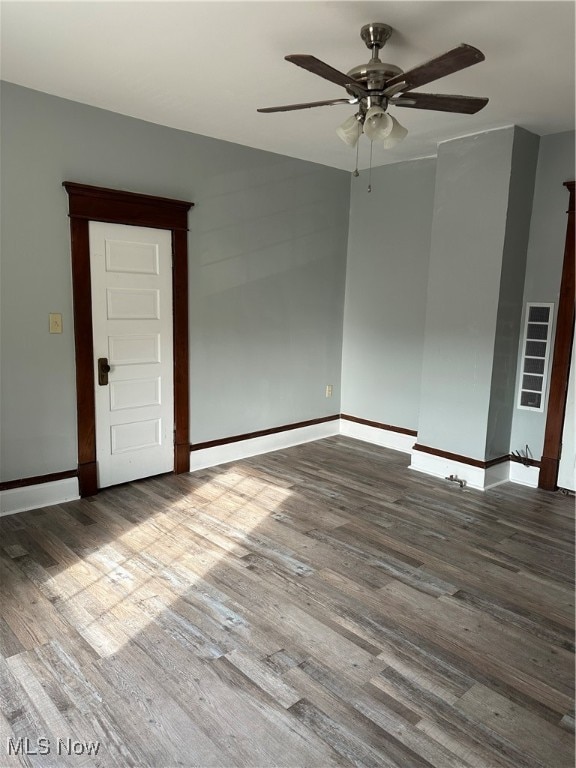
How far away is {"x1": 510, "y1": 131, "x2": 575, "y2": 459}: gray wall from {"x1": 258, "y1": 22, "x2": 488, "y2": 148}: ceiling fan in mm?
1884

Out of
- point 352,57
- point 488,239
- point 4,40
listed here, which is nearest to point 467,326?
point 488,239

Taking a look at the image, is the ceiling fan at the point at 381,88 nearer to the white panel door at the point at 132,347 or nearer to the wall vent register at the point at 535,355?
the white panel door at the point at 132,347

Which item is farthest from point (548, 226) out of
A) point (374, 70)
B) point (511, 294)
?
point (374, 70)

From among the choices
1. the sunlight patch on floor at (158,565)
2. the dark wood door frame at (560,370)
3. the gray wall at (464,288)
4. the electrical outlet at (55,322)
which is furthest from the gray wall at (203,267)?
the dark wood door frame at (560,370)

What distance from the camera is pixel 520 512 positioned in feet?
12.2

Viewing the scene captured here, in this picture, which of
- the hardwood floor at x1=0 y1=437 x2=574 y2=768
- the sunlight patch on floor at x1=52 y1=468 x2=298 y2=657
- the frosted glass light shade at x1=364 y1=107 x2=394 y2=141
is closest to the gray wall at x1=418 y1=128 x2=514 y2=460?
the hardwood floor at x1=0 y1=437 x2=574 y2=768

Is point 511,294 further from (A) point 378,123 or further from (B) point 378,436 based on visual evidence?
(A) point 378,123

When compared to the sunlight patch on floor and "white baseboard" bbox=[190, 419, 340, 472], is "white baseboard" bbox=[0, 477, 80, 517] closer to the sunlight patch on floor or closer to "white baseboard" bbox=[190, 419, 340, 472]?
the sunlight patch on floor

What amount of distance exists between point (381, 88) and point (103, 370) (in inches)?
100

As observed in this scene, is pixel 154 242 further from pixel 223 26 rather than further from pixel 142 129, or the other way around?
pixel 223 26

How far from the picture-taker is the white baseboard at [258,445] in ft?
14.6

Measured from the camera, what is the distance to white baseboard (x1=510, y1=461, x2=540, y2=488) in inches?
165

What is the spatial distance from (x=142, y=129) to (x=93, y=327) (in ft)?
4.76

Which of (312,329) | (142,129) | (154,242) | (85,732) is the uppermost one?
(142,129)
